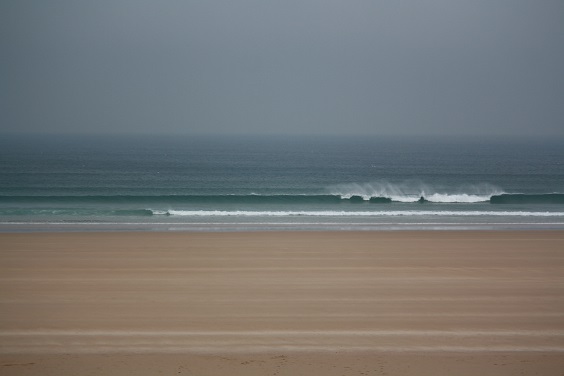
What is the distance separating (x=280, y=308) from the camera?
9945 millimetres

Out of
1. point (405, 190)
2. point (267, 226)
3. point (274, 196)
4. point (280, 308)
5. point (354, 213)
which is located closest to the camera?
point (280, 308)

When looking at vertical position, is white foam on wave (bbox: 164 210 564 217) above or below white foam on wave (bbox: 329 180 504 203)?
below

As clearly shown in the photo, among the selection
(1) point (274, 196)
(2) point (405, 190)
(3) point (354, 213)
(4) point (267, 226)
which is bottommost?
(4) point (267, 226)

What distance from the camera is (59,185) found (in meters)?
40.5

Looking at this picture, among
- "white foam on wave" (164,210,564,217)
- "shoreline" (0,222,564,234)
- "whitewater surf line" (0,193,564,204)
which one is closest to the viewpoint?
"shoreline" (0,222,564,234)

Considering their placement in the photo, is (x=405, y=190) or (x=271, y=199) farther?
(x=405, y=190)

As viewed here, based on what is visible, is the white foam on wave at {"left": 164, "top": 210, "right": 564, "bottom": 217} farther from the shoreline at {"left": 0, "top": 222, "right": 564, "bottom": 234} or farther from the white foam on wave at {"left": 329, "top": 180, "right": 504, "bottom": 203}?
the white foam on wave at {"left": 329, "top": 180, "right": 504, "bottom": 203}

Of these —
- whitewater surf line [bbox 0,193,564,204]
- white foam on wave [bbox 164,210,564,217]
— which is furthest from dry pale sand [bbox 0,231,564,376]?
whitewater surf line [bbox 0,193,564,204]

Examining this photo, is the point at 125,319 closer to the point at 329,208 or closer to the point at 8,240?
the point at 8,240

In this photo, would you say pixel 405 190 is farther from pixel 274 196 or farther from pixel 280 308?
pixel 280 308

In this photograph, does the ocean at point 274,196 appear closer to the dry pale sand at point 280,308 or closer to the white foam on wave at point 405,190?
the white foam on wave at point 405,190

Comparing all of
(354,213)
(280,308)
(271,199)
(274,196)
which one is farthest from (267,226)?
(274,196)

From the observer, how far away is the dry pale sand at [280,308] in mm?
7527

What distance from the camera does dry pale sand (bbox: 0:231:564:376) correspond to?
753cm
